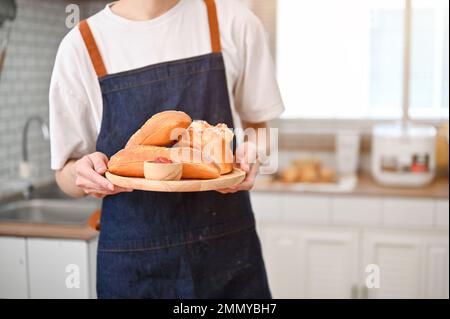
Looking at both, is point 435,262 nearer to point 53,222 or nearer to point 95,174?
point 53,222

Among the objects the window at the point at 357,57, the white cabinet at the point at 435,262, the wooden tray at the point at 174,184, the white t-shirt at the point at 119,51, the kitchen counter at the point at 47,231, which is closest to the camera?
the wooden tray at the point at 174,184

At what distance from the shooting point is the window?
1.56m

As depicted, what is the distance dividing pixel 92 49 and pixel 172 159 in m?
0.17

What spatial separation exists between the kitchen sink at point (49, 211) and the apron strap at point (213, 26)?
31cm

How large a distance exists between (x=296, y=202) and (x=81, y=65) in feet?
3.02

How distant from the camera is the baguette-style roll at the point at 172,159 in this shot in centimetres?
52

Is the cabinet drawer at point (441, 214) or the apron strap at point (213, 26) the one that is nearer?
the apron strap at point (213, 26)

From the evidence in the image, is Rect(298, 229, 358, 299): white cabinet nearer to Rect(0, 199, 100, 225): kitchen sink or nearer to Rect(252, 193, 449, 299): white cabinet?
Rect(252, 193, 449, 299): white cabinet

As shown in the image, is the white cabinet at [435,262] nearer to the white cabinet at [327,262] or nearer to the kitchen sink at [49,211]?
the white cabinet at [327,262]

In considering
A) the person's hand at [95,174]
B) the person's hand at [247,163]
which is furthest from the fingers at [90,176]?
the person's hand at [247,163]

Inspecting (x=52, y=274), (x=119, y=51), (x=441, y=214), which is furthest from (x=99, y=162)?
(x=441, y=214)

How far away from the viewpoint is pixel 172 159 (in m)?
0.51
